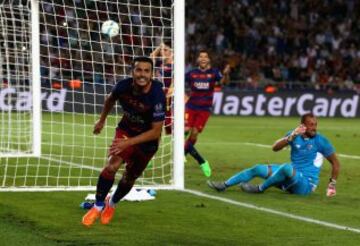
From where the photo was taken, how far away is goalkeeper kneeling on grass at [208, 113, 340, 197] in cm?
1360

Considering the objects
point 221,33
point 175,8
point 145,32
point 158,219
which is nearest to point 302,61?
point 221,33

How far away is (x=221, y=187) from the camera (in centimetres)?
1402

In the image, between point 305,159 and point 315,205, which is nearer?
point 315,205

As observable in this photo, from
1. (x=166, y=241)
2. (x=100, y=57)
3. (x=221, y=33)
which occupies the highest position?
(x=221, y=33)

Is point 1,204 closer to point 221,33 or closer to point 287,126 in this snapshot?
point 287,126

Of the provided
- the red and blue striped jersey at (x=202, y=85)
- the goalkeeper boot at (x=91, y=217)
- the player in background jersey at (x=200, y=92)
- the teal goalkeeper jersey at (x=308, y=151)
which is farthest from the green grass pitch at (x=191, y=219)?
the red and blue striped jersey at (x=202, y=85)

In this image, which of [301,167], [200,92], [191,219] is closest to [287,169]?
[301,167]

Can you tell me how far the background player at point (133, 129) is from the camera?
35.1 feet

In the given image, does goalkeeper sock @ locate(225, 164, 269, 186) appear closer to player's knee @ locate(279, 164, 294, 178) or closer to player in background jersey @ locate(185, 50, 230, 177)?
player's knee @ locate(279, 164, 294, 178)

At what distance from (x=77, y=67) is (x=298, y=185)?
5.49m

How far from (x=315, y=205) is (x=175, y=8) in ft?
11.3

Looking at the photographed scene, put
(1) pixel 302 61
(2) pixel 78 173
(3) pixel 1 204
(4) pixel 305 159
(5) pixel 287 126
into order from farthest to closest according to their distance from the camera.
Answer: (1) pixel 302 61, (5) pixel 287 126, (2) pixel 78 173, (4) pixel 305 159, (3) pixel 1 204

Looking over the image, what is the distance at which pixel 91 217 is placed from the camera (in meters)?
10.7

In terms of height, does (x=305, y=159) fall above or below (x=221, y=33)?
below
